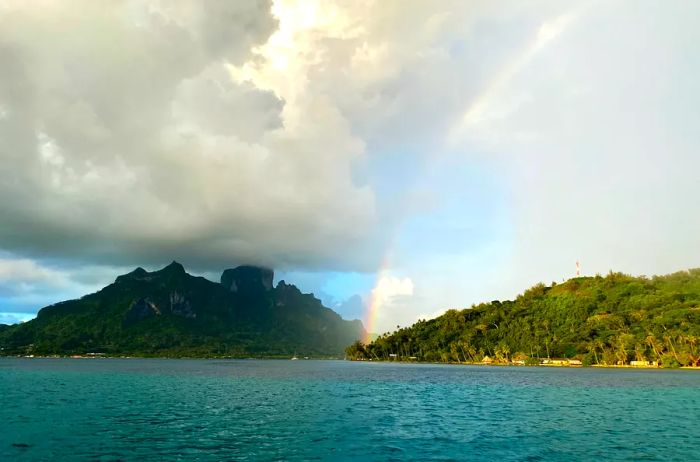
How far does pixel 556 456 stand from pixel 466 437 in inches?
467

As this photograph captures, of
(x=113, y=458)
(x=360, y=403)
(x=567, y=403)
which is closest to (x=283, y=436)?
(x=113, y=458)

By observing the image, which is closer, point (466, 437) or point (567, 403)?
point (466, 437)

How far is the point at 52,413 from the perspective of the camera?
73.2 meters

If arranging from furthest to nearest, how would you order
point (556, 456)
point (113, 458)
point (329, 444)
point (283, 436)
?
point (283, 436) → point (329, 444) → point (556, 456) → point (113, 458)

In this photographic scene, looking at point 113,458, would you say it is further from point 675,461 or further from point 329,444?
point 675,461

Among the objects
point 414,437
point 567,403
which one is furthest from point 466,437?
point 567,403

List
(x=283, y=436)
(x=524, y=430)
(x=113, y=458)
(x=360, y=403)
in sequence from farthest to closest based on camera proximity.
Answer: (x=360, y=403), (x=524, y=430), (x=283, y=436), (x=113, y=458)

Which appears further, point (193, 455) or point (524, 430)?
point (524, 430)

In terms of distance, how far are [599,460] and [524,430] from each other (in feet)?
56.7

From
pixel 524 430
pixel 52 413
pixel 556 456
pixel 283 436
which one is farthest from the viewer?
pixel 52 413

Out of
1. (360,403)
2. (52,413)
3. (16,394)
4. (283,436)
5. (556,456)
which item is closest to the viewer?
(556,456)

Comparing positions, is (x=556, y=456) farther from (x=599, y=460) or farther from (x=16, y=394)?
(x=16, y=394)

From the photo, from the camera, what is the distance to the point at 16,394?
345 ft

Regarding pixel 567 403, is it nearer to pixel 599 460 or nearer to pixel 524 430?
pixel 524 430
